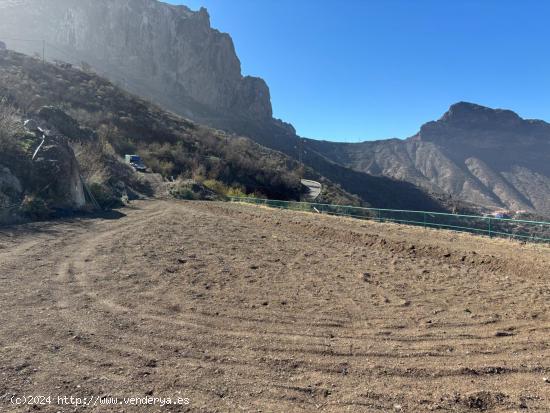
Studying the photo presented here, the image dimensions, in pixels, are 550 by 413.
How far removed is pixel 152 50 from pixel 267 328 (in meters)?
186

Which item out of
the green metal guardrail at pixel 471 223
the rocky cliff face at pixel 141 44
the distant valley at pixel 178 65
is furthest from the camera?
the rocky cliff face at pixel 141 44

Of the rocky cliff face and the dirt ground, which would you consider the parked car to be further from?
the rocky cliff face

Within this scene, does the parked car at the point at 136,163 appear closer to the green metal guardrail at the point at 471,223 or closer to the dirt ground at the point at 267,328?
the green metal guardrail at the point at 471,223

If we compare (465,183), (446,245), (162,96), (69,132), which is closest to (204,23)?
(162,96)

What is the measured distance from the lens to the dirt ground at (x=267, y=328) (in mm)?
3910

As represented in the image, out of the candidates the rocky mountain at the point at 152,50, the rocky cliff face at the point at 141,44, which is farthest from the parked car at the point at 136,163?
the rocky cliff face at the point at 141,44

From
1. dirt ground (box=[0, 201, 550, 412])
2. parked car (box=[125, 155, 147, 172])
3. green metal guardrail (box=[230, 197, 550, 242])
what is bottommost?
dirt ground (box=[0, 201, 550, 412])

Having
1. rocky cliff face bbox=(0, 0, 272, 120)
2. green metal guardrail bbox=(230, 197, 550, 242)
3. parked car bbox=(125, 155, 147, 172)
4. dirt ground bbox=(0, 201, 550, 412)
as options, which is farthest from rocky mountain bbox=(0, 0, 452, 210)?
dirt ground bbox=(0, 201, 550, 412)

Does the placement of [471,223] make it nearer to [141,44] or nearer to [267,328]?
[267,328]

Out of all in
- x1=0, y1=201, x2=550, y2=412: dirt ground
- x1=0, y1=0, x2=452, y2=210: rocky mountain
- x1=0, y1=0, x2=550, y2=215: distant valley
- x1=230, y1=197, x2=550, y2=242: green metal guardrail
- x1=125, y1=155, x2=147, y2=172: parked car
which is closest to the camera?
x1=0, y1=201, x2=550, y2=412: dirt ground

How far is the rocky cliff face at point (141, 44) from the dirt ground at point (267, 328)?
Answer: 145 meters

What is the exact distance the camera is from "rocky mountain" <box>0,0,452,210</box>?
497 ft

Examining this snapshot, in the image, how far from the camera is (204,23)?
188250mm

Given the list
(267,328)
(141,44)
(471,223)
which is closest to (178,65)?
(141,44)
